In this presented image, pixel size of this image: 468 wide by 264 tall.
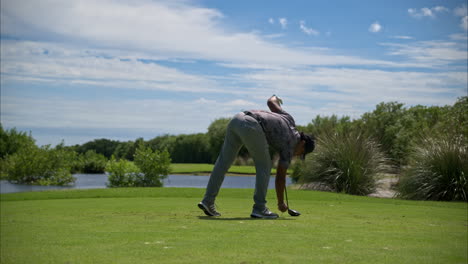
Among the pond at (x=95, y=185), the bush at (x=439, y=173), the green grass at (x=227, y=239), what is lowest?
the pond at (x=95, y=185)

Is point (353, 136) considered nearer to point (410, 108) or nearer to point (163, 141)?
point (410, 108)

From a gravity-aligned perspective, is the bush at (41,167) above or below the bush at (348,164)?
below

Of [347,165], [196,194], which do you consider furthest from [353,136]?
[196,194]

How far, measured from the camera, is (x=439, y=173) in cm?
1529

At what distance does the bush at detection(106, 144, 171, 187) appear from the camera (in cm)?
2519

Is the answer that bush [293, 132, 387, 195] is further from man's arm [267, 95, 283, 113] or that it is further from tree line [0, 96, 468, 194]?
man's arm [267, 95, 283, 113]

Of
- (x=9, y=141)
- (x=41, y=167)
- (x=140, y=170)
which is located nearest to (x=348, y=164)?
(x=140, y=170)

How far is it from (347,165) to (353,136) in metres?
1.29

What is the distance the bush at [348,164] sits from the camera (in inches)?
676

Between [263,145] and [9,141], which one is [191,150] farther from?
[263,145]

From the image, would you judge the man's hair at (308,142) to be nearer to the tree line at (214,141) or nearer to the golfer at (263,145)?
the golfer at (263,145)

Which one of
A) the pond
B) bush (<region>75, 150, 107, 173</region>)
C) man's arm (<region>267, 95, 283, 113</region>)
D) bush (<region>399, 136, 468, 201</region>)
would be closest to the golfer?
man's arm (<region>267, 95, 283, 113</region>)

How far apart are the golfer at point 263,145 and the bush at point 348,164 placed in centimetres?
990

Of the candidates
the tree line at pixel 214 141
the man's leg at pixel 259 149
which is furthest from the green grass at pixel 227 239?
the tree line at pixel 214 141
